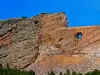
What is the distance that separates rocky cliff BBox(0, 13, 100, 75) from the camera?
35469 mm

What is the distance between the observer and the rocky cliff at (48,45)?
35.5 metres

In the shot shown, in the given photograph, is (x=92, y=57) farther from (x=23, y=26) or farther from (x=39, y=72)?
(x=23, y=26)

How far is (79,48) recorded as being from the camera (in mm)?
35906

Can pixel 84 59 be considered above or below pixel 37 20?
below

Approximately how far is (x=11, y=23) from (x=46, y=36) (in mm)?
3237

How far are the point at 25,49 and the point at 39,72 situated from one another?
2.50 metres

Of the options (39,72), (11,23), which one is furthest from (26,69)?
(11,23)

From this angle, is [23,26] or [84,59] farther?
[23,26]

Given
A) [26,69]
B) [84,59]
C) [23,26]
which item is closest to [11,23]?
[23,26]

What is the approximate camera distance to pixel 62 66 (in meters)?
36.0

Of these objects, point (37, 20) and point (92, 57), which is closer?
point (92, 57)

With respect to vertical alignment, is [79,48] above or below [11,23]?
below

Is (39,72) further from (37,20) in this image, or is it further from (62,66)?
(37,20)

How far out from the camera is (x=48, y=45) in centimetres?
3719
